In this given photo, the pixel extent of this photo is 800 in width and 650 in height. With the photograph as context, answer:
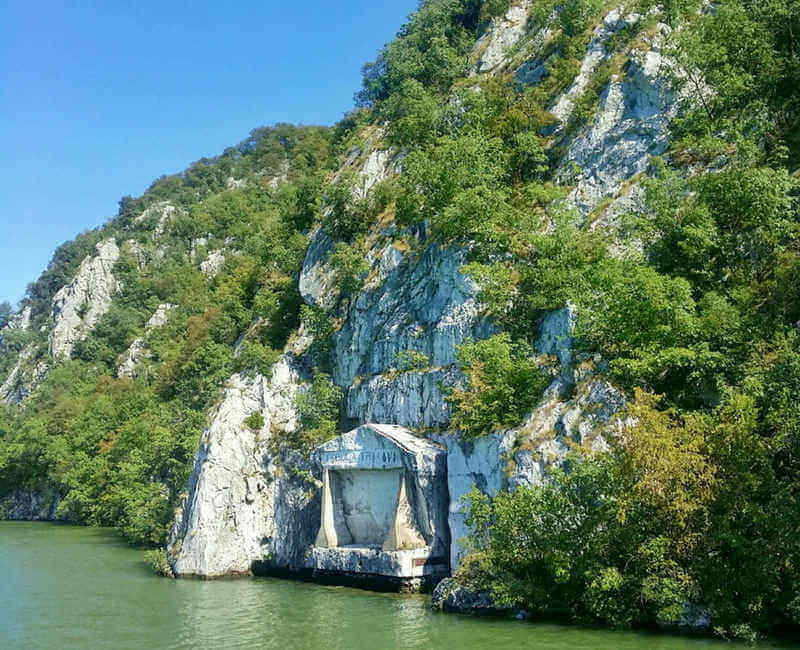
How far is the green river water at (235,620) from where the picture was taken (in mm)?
18203

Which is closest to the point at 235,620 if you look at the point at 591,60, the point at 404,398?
the point at 404,398

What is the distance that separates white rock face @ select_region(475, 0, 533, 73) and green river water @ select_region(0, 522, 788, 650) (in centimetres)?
3674

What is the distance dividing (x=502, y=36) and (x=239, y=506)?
121ft

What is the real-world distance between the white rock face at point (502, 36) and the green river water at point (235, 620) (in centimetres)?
3674

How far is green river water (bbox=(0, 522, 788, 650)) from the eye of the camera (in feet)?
59.7

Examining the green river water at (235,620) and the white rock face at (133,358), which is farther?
the white rock face at (133,358)

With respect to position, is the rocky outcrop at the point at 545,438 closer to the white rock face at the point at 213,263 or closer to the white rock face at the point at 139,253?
the white rock face at the point at 213,263

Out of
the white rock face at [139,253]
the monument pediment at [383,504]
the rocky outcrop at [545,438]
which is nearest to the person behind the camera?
the rocky outcrop at [545,438]

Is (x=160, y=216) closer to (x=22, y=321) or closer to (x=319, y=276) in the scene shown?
(x=22, y=321)

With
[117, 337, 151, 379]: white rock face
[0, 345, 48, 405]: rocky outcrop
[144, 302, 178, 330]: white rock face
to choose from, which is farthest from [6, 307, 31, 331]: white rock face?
[117, 337, 151, 379]: white rock face

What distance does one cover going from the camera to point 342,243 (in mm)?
36688

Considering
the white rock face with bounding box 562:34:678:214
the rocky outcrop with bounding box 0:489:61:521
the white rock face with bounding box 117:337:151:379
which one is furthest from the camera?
the white rock face with bounding box 117:337:151:379

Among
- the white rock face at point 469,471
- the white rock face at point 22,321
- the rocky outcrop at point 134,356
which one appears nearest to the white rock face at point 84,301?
the rocky outcrop at point 134,356

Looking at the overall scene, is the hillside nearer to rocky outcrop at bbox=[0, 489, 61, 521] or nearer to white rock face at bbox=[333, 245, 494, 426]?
white rock face at bbox=[333, 245, 494, 426]
